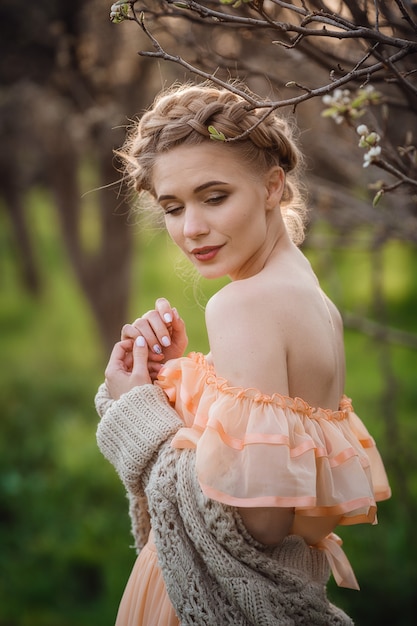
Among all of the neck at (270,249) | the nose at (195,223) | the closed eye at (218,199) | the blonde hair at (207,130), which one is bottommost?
the neck at (270,249)

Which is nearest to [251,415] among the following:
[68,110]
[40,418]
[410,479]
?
[68,110]

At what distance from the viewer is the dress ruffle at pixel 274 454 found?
181cm

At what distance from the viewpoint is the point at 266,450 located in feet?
5.96

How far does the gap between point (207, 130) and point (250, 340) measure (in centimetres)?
61

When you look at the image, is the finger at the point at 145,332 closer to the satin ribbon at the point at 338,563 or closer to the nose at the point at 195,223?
the nose at the point at 195,223

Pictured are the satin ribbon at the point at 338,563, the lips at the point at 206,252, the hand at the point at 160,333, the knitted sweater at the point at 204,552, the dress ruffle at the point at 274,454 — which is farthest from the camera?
the hand at the point at 160,333

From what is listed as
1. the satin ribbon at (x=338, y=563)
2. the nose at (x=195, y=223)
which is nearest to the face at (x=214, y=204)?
the nose at (x=195, y=223)

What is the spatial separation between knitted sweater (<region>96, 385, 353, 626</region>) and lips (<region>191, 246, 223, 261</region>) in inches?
18.3

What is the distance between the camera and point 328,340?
199 cm

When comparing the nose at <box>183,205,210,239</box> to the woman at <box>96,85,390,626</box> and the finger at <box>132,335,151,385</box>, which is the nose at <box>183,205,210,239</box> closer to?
the woman at <box>96,85,390,626</box>

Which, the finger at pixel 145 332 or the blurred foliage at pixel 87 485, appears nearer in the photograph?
the finger at pixel 145 332

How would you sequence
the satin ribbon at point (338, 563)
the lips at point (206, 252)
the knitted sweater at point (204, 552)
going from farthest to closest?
the satin ribbon at point (338, 563) → the lips at point (206, 252) → the knitted sweater at point (204, 552)

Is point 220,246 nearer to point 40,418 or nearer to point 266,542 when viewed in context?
point 266,542

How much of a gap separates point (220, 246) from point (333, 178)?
4.08 metres
